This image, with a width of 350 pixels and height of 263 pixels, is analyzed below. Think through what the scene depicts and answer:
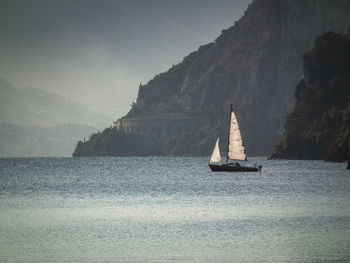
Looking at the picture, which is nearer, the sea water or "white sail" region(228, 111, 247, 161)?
the sea water

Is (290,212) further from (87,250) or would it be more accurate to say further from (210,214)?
(87,250)

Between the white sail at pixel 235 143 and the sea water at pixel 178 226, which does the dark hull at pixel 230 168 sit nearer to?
the white sail at pixel 235 143

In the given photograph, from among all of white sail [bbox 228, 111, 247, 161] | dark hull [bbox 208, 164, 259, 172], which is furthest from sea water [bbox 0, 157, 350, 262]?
dark hull [bbox 208, 164, 259, 172]

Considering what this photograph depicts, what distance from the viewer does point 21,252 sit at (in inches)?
1801

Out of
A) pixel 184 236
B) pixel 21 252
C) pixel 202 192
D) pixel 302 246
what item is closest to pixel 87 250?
pixel 21 252

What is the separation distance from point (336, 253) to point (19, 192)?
215 ft

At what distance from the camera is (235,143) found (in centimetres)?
14338

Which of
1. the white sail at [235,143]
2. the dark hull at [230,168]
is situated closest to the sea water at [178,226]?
the white sail at [235,143]

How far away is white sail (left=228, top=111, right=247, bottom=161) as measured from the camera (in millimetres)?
143250

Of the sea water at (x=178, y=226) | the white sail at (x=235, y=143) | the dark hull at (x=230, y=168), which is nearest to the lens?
the sea water at (x=178, y=226)

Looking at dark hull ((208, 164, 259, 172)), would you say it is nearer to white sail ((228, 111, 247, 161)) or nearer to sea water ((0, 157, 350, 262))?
white sail ((228, 111, 247, 161))

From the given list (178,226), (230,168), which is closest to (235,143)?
(230,168)

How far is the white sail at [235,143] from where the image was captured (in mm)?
143250

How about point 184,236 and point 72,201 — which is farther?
point 72,201
